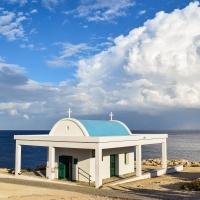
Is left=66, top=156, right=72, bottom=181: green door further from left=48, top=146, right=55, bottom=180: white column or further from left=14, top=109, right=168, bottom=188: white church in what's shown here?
left=48, top=146, right=55, bottom=180: white column

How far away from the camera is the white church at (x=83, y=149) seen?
21266 mm

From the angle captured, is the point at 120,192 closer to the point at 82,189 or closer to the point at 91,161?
the point at 82,189

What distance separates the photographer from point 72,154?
23.3 metres

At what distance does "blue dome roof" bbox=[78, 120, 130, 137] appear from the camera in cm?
2333

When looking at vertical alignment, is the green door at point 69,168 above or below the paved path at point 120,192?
above

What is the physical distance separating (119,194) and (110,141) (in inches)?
172

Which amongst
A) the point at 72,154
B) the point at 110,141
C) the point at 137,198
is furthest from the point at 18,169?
the point at 137,198

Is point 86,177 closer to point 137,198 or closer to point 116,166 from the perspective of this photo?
point 116,166

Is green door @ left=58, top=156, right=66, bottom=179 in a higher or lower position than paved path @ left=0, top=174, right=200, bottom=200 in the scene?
higher

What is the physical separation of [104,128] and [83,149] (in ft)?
9.64

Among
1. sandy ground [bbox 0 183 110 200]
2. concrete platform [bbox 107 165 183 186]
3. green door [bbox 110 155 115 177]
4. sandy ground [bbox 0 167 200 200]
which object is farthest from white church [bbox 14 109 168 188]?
sandy ground [bbox 0 183 110 200]

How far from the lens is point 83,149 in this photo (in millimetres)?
22609

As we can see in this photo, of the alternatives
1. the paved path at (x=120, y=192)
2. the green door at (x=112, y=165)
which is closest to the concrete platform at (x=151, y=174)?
the paved path at (x=120, y=192)

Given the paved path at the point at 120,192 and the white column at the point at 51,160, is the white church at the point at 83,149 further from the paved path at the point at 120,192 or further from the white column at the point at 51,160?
the paved path at the point at 120,192
